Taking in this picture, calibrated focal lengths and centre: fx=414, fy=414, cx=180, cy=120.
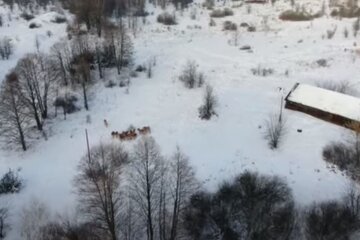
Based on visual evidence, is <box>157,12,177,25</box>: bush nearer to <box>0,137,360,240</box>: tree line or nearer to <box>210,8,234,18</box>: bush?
<box>210,8,234,18</box>: bush

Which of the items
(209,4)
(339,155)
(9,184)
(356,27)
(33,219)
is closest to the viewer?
(33,219)

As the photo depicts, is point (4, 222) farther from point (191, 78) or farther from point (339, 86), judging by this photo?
point (339, 86)

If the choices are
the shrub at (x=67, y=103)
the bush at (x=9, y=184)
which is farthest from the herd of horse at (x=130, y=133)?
the bush at (x=9, y=184)

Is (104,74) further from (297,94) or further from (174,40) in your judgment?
(297,94)

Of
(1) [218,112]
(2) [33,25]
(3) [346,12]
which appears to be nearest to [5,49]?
(2) [33,25]

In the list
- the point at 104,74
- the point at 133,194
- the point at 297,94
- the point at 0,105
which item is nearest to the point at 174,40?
the point at 104,74

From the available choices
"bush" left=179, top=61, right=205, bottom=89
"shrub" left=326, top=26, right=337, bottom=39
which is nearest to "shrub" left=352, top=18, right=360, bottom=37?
"shrub" left=326, top=26, right=337, bottom=39
